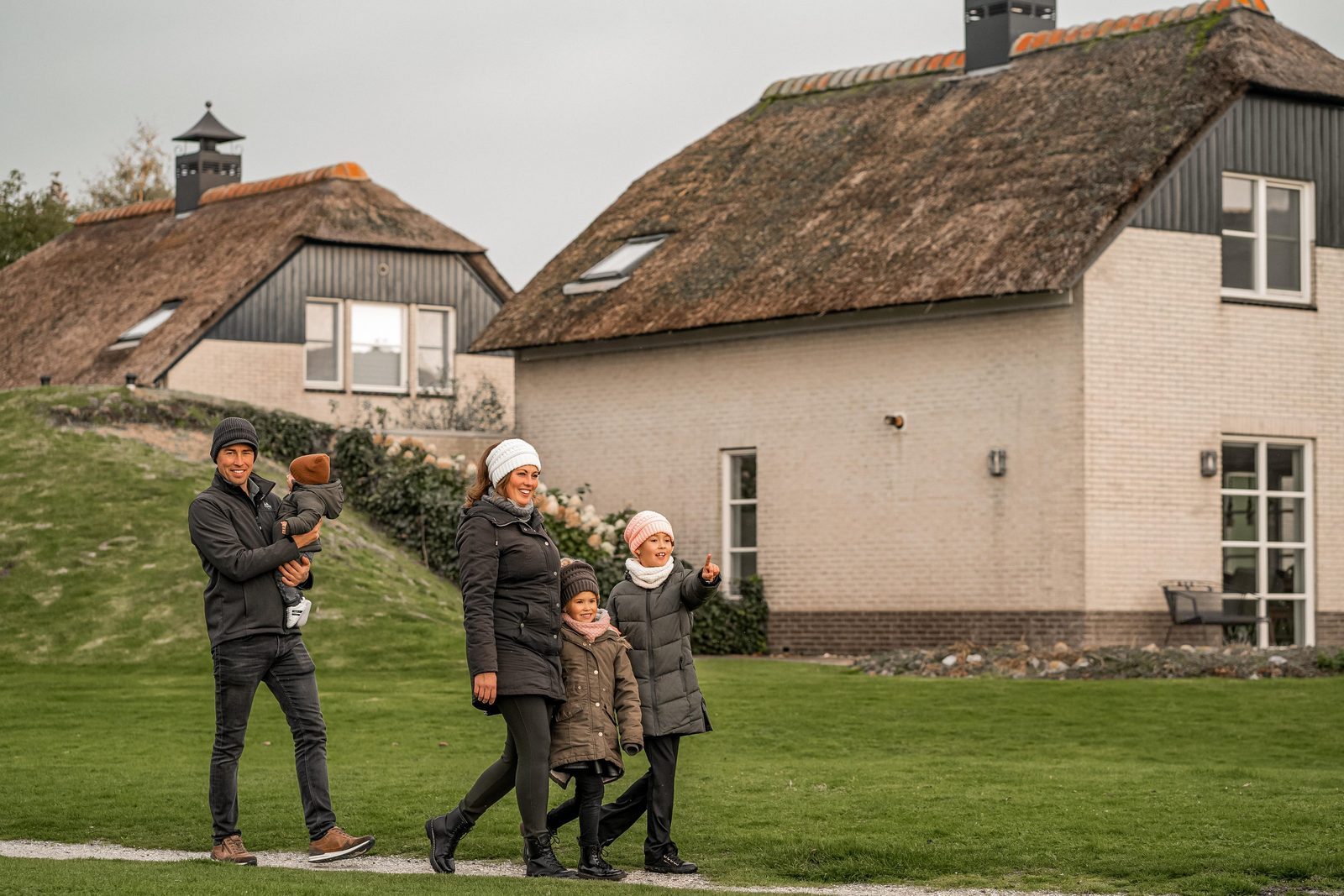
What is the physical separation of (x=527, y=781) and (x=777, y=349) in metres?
15.6

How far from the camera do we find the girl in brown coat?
8938 millimetres

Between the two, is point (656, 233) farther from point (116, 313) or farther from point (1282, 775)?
point (1282, 775)

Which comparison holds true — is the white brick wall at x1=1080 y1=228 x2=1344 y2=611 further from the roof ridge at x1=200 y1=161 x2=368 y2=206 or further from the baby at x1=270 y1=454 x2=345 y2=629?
the roof ridge at x1=200 y1=161 x2=368 y2=206

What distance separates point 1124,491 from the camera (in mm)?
21031

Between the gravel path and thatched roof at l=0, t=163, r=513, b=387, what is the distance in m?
22.2

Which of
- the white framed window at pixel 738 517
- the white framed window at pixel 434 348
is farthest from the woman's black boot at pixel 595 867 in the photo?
the white framed window at pixel 434 348

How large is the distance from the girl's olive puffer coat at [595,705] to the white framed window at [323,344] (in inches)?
988

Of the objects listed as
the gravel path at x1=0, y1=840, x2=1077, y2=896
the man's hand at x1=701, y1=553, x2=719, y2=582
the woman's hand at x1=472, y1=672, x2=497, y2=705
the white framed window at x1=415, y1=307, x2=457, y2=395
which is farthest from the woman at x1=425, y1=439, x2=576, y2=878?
the white framed window at x1=415, y1=307, x2=457, y2=395

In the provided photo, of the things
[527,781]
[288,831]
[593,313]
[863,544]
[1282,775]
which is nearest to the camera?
[527,781]

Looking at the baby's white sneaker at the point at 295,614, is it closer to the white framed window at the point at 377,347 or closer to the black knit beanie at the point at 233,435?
the black knit beanie at the point at 233,435

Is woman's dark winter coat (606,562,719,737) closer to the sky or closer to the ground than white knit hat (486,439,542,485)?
closer to the ground

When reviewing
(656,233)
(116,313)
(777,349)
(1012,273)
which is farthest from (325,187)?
(1012,273)

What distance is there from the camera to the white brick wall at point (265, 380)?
106 feet

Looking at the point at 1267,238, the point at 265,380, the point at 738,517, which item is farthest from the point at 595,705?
the point at 265,380
